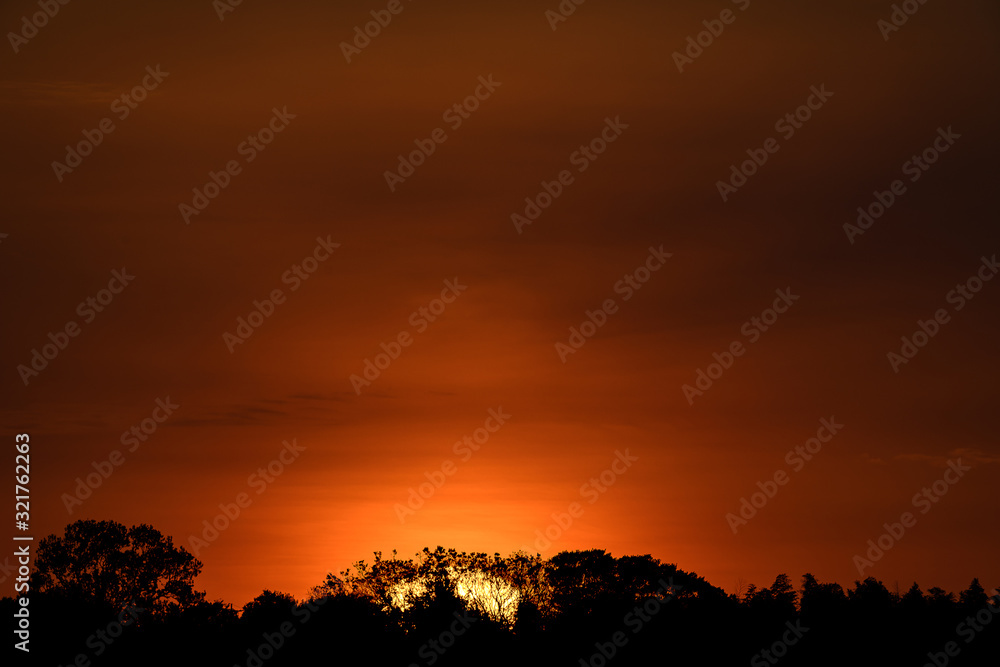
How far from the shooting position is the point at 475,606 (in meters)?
99.9

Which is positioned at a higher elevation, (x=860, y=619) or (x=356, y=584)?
(x=356, y=584)

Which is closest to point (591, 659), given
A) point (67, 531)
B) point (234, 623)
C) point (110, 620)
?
point (234, 623)

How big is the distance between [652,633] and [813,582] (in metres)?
104

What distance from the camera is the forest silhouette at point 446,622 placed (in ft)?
273

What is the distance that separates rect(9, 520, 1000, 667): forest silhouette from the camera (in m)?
83.1

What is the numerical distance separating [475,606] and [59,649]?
33.0 m

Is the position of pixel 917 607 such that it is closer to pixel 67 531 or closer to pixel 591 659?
pixel 591 659

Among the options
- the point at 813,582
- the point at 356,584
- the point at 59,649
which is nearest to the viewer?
the point at 59,649

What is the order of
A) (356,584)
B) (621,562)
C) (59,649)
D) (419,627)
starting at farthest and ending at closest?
(621,562) → (356,584) → (419,627) → (59,649)

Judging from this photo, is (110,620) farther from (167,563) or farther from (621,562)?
(621,562)

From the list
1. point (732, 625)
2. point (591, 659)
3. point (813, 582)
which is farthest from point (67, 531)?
point (813, 582)

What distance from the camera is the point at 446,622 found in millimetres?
95062

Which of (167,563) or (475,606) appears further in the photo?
(167,563)

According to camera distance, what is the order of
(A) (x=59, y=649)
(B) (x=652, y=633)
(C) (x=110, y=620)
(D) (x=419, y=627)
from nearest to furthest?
(A) (x=59, y=649) → (C) (x=110, y=620) → (D) (x=419, y=627) → (B) (x=652, y=633)
